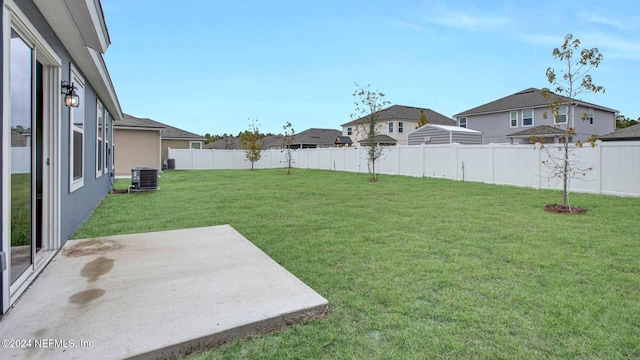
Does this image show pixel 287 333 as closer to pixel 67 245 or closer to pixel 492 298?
pixel 492 298

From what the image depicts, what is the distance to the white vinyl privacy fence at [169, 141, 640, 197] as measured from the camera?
8.81 m

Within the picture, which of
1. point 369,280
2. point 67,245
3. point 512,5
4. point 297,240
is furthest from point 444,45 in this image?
point 67,245

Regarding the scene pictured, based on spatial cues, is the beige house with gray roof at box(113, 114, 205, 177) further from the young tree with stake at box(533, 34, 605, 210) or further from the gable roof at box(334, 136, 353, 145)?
the gable roof at box(334, 136, 353, 145)

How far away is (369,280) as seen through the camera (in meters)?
3.27

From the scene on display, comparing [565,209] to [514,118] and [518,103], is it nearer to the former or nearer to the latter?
[514,118]

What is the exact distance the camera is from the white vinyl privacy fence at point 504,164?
28.9 feet

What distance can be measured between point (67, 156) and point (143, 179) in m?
6.42

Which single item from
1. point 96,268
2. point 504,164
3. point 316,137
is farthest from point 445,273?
point 316,137

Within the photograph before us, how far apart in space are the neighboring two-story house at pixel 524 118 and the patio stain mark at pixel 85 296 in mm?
22688

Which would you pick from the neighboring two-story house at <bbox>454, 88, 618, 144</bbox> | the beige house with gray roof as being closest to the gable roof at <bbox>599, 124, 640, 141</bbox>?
the neighboring two-story house at <bbox>454, 88, 618, 144</bbox>

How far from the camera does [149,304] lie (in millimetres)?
2582

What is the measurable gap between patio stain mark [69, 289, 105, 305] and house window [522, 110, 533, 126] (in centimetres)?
2565

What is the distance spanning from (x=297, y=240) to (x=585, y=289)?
3184 mm

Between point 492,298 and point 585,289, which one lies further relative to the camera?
point 585,289
